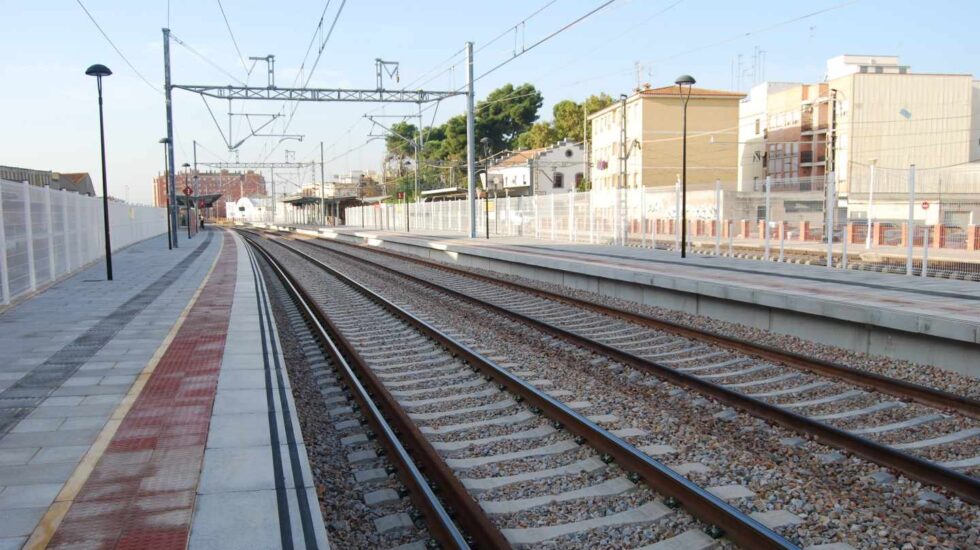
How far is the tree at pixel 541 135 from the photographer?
91562mm

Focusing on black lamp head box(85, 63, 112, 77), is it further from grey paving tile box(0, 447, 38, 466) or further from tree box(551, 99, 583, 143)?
tree box(551, 99, 583, 143)

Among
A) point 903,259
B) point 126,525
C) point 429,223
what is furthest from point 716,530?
point 429,223

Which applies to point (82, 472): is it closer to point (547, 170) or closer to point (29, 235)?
point (29, 235)

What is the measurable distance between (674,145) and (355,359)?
6065 cm

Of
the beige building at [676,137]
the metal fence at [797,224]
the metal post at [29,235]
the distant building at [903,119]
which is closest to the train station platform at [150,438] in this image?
the metal post at [29,235]

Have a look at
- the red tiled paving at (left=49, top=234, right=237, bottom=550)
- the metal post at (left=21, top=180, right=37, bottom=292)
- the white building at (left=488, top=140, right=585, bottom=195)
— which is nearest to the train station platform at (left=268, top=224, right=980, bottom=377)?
the red tiled paving at (left=49, top=234, right=237, bottom=550)

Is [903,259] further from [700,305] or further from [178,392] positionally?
[178,392]

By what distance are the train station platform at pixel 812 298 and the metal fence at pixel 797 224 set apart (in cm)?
235

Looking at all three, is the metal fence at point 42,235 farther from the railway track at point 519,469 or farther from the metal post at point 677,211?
the metal post at point 677,211

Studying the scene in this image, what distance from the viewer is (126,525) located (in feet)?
13.8

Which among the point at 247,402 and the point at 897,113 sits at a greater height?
the point at 897,113

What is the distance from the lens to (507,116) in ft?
318

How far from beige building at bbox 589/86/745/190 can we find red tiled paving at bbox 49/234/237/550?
59.9 m

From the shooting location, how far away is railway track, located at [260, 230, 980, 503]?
568 cm
